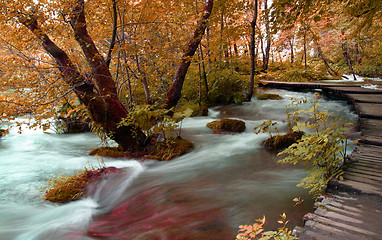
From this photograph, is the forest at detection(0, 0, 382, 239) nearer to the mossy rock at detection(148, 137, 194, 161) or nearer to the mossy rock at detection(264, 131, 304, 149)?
the mossy rock at detection(148, 137, 194, 161)

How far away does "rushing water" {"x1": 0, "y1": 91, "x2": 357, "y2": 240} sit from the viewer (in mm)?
3066

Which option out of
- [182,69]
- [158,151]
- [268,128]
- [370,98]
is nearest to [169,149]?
[158,151]

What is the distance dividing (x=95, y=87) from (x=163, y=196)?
287 centimetres

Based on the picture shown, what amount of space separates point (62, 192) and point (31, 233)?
2.92 feet

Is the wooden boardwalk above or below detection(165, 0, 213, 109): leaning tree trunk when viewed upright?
below

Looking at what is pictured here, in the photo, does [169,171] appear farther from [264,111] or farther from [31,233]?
[264,111]

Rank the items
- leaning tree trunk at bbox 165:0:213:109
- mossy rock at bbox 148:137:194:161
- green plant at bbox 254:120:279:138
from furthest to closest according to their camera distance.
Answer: leaning tree trunk at bbox 165:0:213:109 → mossy rock at bbox 148:137:194:161 → green plant at bbox 254:120:279:138

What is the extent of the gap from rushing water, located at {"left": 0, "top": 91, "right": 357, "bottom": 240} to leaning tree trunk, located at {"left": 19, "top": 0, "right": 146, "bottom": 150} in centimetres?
67

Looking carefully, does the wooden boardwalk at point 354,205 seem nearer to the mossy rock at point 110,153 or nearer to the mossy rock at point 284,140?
the mossy rock at point 284,140

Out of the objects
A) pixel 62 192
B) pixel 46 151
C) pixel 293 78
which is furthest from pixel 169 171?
pixel 293 78

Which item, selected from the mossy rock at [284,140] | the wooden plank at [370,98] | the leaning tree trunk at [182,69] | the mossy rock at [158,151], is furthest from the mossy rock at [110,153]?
the wooden plank at [370,98]

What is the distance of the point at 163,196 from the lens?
3953 mm

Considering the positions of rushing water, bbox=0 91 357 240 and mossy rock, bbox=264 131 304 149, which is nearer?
rushing water, bbox=0 91 357 240

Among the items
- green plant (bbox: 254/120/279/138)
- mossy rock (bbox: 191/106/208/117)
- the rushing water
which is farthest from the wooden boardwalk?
mossy rock (bbox: 191/106/208/117)
